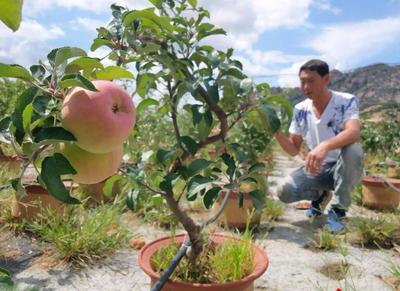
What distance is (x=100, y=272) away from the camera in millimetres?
1981

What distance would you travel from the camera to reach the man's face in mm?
2895

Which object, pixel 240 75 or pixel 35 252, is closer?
pixel 240 75

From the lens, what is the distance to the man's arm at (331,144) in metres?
2.35

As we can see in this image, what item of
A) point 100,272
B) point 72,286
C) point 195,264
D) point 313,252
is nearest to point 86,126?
point 195,264

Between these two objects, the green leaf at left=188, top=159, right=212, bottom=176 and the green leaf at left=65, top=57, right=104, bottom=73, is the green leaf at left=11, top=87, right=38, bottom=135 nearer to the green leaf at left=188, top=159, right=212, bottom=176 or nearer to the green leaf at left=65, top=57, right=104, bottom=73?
the green leaf at left=65, top=57, right=104, bottom=73

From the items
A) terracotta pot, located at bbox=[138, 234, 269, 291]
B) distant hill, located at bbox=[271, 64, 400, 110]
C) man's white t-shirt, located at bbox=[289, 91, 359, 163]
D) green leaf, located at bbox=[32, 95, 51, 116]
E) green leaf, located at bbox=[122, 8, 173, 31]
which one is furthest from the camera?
distant hill, located at bbox=[271, 64, 400, 110]

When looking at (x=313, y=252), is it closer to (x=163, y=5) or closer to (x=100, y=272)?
(x=100, y=272)

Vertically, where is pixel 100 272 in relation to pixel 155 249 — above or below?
below

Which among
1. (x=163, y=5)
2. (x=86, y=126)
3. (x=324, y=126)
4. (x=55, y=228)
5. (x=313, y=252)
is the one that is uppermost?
(x=163, y=5)

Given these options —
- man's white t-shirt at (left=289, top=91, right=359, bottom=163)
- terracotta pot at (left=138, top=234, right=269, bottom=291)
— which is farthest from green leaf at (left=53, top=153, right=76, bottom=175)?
man's white t-shirt at (left=289, top=91, right=359, bottom=163)

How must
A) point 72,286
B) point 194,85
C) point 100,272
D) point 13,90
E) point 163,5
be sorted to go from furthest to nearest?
point 13,90 → point 100,272 → point 72,286 → point 163,5 → point 194,85

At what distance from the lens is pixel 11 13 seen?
0.39 m

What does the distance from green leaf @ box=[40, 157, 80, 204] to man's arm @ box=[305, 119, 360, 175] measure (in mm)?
1998

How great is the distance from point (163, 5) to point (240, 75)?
0.28m
